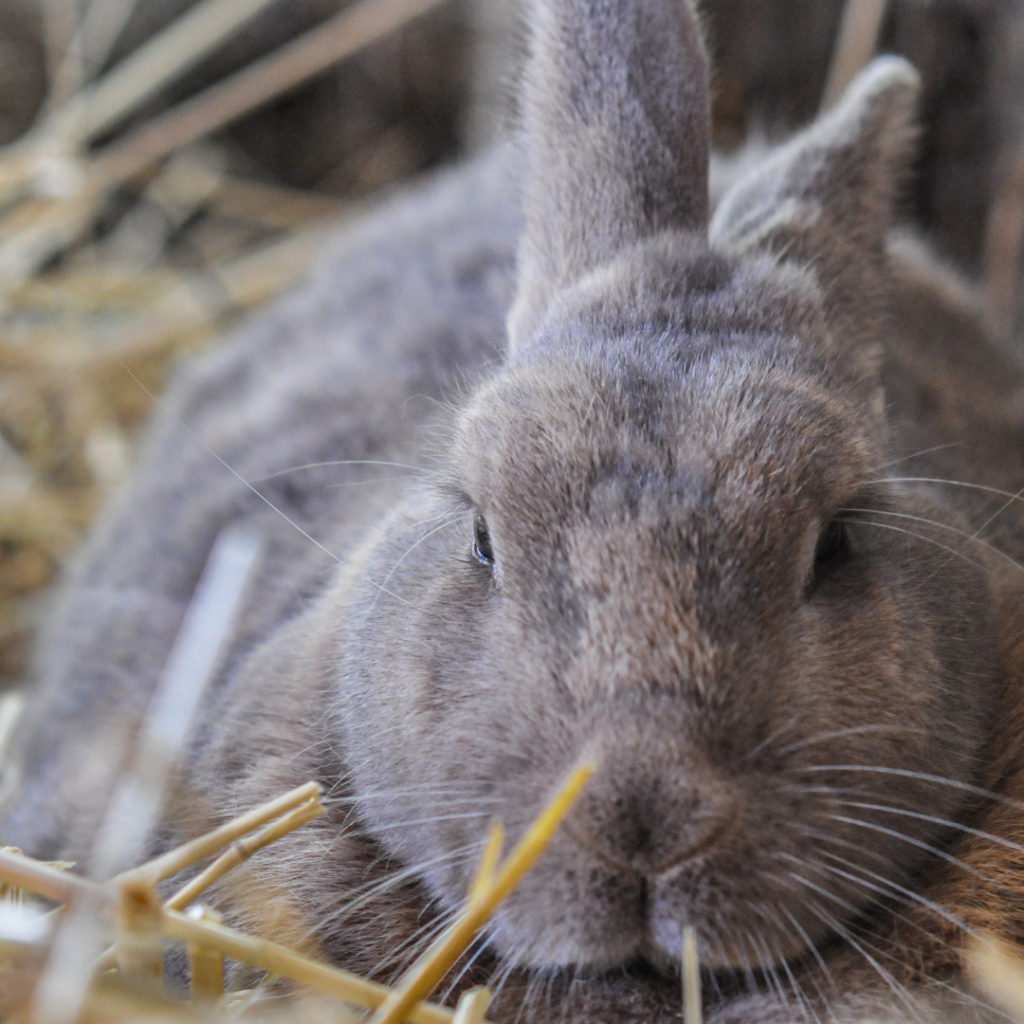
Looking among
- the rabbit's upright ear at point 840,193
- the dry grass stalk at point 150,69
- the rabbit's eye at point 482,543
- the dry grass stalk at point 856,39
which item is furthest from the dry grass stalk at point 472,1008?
the dry grass stalk at point 150,69

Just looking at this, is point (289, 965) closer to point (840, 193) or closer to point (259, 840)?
point (259, 840)

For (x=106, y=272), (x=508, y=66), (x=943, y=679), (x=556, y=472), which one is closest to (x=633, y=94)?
(x=508, y=66)

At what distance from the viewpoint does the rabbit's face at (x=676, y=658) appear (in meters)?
1.76

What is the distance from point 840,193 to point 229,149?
3.83m

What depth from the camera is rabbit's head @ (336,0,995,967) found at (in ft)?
5.80

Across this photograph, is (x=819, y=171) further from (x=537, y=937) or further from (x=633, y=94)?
(x=537, y=937)

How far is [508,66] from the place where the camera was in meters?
3.00

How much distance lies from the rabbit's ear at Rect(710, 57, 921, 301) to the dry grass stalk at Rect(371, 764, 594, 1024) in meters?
1.40

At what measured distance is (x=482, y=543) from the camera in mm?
2160

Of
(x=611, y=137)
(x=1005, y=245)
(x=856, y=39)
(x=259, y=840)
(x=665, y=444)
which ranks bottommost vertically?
(x=259, y=840)

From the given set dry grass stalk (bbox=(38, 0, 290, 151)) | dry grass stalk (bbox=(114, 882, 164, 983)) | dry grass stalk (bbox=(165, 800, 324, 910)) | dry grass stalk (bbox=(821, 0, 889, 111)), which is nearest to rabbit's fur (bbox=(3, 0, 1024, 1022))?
dry grass stalk (bbox=(165, 800, 324, 910))

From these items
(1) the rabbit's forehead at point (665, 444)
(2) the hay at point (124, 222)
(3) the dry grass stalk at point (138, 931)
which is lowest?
(3) the dry grass stalk at point (138, 931)

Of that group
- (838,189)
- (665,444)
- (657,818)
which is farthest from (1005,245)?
(657,818)

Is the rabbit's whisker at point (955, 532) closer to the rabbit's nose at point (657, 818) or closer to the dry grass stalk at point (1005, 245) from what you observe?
the rabbit's nose at point (657, 818)
